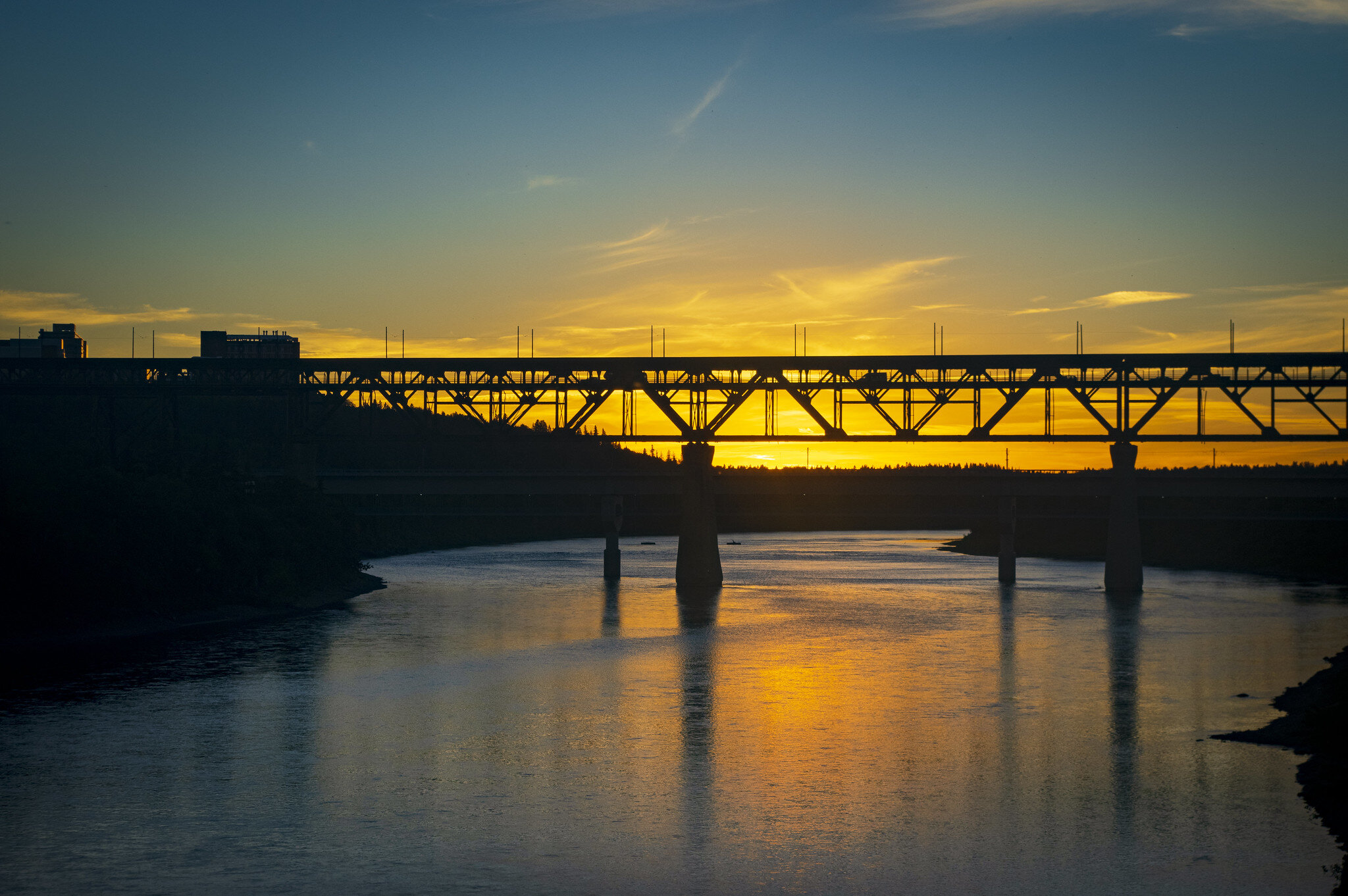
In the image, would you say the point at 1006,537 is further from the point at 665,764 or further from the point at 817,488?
the point at 665,764

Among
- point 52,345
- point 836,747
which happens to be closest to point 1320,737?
point 836,747

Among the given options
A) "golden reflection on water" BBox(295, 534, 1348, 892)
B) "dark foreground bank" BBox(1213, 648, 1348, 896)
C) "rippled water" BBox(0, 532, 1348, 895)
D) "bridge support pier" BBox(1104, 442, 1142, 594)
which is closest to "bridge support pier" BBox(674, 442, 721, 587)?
"golden reflection on water" BBox(295, 534, 1348, 892)

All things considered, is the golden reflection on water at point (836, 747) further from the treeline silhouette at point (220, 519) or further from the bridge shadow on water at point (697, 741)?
the treeline silhouette at point (220, 519)

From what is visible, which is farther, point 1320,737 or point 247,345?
point 247,345

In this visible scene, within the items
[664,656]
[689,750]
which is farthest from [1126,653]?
[689,750]

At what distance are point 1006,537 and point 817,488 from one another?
744 inches

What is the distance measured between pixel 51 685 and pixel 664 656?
2599 centimetres

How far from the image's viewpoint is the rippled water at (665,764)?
984 inches

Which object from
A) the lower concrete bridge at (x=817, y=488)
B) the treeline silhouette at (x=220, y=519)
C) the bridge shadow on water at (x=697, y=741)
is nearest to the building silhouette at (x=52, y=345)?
the treeline silhouette at (x=220, y=519)

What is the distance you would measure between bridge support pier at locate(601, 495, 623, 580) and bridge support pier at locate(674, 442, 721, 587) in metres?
9.86

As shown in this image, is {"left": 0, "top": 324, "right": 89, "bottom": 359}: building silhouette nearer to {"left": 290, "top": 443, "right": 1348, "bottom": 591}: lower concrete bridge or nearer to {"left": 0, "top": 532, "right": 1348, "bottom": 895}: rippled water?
{"left": 290, "top": 443, "right": 1348, "bottom": 591}: lower concrete bridge

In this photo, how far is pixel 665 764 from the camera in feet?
115

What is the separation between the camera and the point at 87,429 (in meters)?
144

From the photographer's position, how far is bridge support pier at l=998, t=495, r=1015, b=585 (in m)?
112
